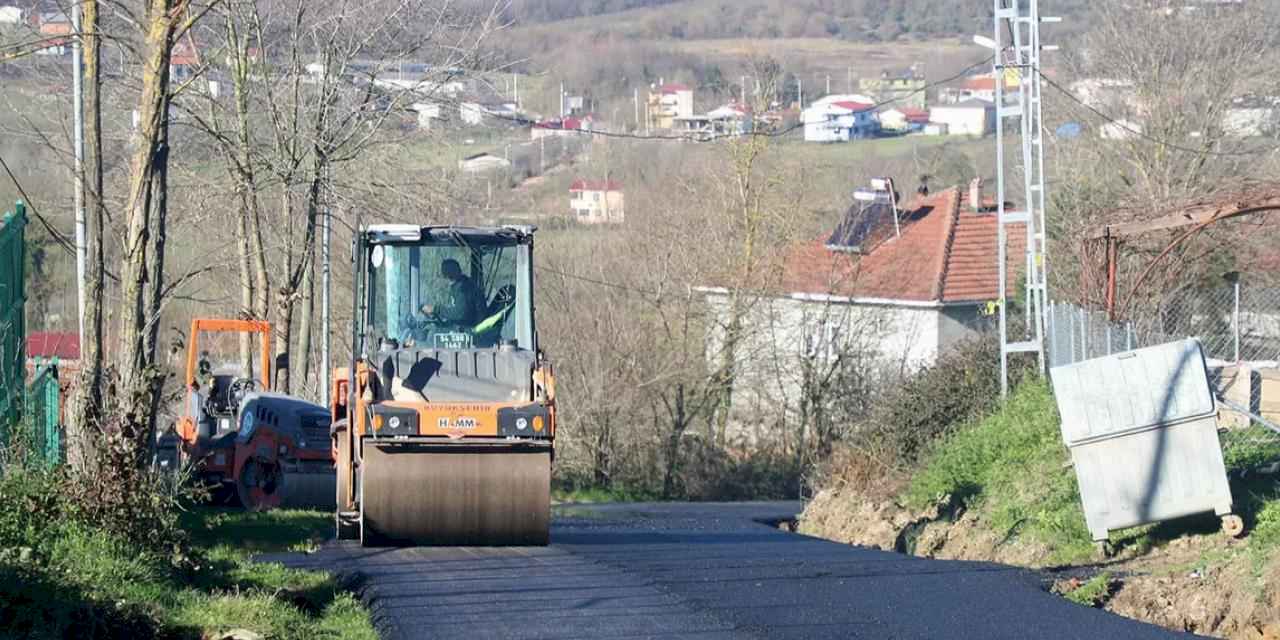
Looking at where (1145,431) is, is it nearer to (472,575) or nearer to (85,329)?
(472,575)

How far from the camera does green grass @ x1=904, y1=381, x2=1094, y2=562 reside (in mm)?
16203

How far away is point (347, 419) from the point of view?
49.0ft

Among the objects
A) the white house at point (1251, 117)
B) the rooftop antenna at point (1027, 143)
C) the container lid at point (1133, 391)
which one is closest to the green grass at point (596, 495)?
the rooftop antenna at point (1027, 143)

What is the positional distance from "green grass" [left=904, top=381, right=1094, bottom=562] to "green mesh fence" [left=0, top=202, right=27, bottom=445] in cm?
969

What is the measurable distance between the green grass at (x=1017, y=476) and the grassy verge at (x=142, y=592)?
7752 millimetres

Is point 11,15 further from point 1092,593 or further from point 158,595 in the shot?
point 1092,593

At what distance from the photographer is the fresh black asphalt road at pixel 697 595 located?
10352mm

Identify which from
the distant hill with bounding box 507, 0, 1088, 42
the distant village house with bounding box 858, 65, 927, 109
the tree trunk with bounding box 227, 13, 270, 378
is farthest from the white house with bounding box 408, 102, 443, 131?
the distant hill with bounding box 507, 0, 1088, 42

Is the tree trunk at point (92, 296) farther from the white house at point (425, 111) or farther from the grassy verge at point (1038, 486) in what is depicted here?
the white house at point (425, 111)

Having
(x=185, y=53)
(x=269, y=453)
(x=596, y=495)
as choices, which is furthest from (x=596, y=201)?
(x=269, y=453)

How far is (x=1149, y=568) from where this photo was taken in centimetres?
1333

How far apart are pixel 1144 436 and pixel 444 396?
6.28 m

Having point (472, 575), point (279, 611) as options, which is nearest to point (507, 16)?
point (472, 575)

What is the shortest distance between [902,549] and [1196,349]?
20.5ft
